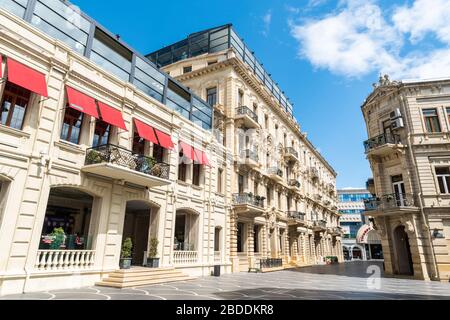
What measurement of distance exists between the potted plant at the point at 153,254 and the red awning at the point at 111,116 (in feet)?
20.4

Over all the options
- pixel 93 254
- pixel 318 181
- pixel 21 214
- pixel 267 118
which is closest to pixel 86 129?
pixel 21 214

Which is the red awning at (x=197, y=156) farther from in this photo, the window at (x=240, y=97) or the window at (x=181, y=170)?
the window at (x=240, y=97)

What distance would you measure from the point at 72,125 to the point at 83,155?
4.61 feet

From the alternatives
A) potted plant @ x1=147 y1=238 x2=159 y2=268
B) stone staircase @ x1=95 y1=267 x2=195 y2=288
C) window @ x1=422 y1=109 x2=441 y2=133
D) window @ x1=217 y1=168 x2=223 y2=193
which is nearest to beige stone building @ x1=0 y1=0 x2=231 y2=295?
stone staircase @ x1=95 y1=267 x2=195 y2=288

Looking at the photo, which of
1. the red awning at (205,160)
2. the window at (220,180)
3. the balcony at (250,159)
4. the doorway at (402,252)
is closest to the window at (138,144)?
the red awning at (205,160)

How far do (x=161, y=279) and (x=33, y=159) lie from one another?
765cm

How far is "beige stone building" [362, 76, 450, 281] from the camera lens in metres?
17.1

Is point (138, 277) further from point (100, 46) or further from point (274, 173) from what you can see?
point (274, 173)

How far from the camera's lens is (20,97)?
10.5m

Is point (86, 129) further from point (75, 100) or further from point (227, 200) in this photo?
point (227, 200)

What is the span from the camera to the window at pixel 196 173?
19453 millimetres

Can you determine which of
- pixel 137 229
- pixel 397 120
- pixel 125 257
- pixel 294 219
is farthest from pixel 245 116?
pixel 125 257

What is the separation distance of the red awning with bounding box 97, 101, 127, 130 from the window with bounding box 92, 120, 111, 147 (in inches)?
33.8

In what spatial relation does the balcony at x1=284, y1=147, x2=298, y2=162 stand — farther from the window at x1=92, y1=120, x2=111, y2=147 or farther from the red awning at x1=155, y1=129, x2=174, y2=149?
the window at x1=92, y1=120, x2=111, y2=147
